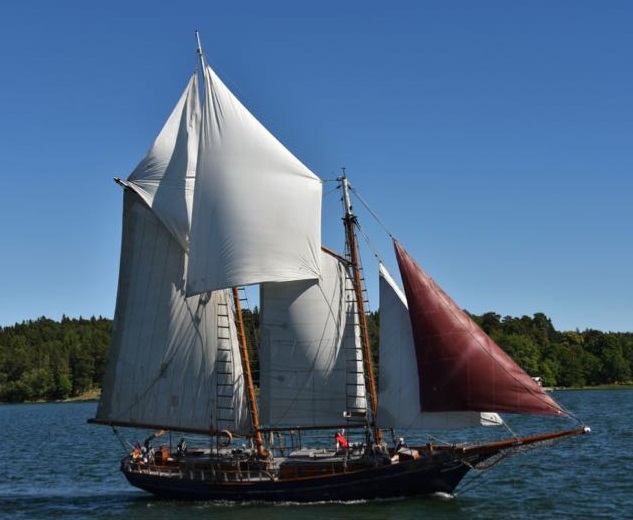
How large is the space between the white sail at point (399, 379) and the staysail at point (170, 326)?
7967mm

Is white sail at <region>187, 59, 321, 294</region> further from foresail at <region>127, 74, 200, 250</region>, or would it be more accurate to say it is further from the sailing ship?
foresail at <region>127, 74, 200, 250</region>

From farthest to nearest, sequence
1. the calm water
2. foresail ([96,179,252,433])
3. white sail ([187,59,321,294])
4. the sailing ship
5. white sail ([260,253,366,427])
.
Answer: foresail ([96,179,252,433]) < white sail ([260,253,366,427]) < white sail ([187,59,321,294]) < the sailing ship < the calm water

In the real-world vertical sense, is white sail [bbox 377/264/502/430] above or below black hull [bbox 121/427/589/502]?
above

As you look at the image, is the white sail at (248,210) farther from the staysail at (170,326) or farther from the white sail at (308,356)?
the staysail at (170,326)

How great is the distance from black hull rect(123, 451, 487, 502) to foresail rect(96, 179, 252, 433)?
4144 mm

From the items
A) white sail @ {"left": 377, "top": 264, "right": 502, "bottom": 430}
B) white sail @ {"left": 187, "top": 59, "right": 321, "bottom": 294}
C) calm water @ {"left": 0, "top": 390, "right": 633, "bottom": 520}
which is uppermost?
white sail @ {"left": 187, "top": 59, "right": 321, "bottom": 294}

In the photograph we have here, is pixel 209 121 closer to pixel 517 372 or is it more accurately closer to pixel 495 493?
pixel 517 372

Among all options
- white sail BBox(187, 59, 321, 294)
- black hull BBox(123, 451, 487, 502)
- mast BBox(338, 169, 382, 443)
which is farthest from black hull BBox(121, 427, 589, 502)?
white sail BBox(187, 59, 321, 294)

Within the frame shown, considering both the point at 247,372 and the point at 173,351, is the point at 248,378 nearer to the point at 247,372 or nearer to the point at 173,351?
the point at 247,372

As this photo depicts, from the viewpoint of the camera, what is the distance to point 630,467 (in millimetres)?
57531

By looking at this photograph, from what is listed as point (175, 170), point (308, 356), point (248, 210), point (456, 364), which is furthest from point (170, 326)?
point (456, 364)

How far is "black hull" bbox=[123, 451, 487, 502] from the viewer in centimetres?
4484

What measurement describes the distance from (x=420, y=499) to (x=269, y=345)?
10.3 metres

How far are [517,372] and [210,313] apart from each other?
16109 mm
